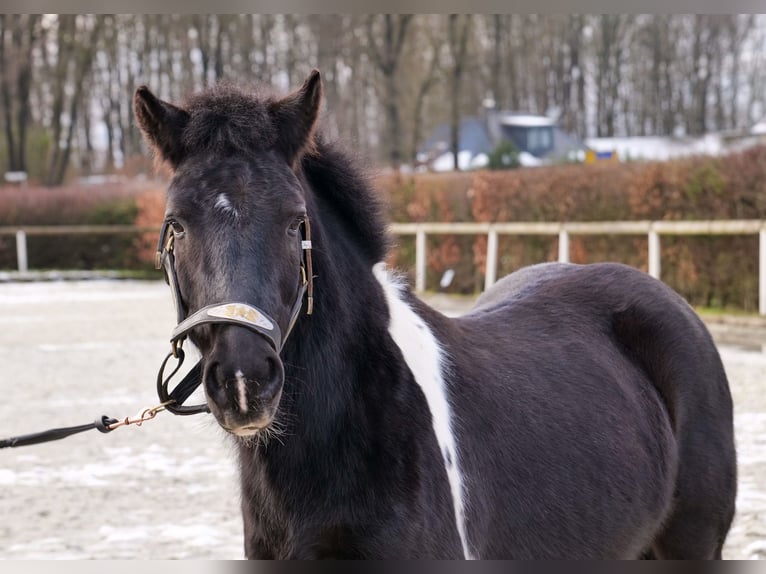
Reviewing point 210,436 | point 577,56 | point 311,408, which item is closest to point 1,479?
point 210,436

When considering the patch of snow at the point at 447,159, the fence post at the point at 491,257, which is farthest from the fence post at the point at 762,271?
the patch of snow at the point at 447,159

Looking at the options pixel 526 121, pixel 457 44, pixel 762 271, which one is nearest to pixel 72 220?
pixel 457 44

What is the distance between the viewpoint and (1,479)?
611 centimetres

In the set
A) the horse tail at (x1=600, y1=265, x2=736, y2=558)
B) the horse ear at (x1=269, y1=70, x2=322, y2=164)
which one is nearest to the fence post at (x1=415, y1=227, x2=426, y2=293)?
the horse tail at (x1=600, y1=265, x2=736, y2=558)

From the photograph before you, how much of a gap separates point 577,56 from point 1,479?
24.3 m

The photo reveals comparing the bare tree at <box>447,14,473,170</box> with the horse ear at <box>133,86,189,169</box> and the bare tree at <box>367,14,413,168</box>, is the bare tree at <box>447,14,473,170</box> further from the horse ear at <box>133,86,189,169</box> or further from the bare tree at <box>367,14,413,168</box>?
the horse ear at <box>133,86,189,169</box>

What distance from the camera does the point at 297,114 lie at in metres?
2.38

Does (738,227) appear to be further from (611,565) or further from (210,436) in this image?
(611,565)

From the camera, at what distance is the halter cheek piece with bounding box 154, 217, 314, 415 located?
203 cm

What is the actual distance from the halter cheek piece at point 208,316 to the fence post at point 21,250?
25.8 metres

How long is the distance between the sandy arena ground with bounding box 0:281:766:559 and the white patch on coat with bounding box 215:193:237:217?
0.69 metres

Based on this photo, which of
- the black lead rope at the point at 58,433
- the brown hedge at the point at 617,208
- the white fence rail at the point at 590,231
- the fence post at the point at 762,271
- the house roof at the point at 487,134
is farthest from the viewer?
the house roof at the point at 487,134

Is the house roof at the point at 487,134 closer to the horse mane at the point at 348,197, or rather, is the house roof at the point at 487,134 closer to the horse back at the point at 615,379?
the horse back at the point at 615,379

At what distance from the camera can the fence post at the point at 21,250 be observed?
26.2m
